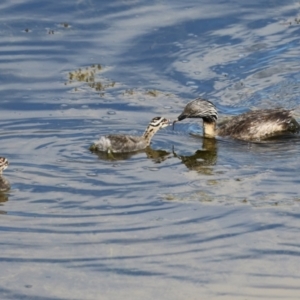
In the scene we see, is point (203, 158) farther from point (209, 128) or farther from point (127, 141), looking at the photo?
point (209, 128)

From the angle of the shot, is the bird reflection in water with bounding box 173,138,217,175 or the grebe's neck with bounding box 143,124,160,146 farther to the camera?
the grebe's neck with bounding box 143,124,160,146

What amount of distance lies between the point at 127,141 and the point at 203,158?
1.04 meters

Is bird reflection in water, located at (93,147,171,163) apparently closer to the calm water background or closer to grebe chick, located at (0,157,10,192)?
the calm water background

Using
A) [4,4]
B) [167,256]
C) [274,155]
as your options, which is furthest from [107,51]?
[167,256]

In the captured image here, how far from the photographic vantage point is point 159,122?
14.8 metres

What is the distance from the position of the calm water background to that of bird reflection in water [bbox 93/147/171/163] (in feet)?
0.18

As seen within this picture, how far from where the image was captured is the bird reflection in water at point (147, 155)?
1392 cm

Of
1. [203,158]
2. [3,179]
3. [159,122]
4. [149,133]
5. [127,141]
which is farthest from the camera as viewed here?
[159,122]

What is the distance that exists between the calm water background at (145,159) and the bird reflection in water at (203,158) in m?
0.03

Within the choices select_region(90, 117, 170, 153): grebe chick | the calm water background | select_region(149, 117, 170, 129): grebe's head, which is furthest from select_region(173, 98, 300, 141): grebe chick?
select_region(90, 117, 170, 153): grebe chick

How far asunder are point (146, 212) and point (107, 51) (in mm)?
8145

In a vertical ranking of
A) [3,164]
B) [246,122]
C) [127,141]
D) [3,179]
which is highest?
[246,122]

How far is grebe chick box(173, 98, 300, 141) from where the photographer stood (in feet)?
50.1

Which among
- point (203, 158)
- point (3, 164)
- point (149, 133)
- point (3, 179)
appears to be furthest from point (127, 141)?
point (3, 179)
